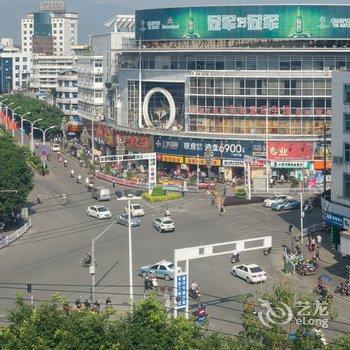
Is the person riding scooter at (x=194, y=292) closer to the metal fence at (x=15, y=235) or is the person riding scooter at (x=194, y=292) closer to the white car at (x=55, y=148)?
the metal fence at (x=15, y=235)

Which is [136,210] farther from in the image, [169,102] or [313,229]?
[169,102]

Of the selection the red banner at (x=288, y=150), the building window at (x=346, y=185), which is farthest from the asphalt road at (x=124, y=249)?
the red banner at (x=288, y=150)

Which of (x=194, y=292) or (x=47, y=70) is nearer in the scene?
(x=194, y=292)

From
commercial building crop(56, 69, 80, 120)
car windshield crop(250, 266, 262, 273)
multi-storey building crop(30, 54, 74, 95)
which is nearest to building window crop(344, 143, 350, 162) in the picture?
car windshield crop(250, 266, 262, 273)

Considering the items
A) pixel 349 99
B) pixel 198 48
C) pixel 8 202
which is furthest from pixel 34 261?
pixel 198 48

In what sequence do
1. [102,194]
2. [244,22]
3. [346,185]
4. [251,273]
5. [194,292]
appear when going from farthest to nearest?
[244,22]
[102,194]
[346,185]
[251,273]
[194,292]

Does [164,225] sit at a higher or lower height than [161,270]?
higher

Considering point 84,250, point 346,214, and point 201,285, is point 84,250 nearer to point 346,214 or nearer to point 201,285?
point 201,285

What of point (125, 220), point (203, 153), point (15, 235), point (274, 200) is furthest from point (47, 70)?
point (15, 235)
